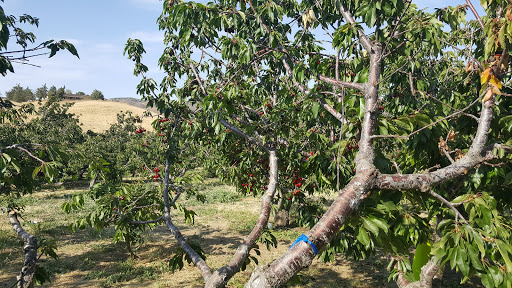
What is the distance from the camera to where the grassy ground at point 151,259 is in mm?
7711

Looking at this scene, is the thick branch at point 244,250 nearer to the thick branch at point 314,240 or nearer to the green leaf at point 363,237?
the thick branch at point 314,240

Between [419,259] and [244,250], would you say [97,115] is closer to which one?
[244,250]

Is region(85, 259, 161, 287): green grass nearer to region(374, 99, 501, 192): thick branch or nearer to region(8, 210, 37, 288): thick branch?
region(8, 210, 37, 288): thick branch

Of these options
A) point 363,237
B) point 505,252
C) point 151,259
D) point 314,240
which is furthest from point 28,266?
point 151,259

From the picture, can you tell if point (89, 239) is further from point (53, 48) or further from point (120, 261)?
point (53, 48)

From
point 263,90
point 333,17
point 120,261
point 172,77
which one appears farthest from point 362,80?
point 120,261

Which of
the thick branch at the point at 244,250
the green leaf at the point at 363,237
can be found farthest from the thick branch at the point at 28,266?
the green leaf at the point at 363,237

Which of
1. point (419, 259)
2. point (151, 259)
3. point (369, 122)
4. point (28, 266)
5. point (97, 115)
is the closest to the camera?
point (419, 259)

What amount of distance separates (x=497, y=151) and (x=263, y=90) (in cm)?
366

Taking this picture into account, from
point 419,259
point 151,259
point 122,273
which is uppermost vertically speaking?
point 419,259

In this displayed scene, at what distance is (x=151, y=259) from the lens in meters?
9.41

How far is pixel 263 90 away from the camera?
547 cm

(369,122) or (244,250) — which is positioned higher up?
(369,122)

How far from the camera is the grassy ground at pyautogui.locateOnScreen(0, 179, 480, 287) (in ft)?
25.3
